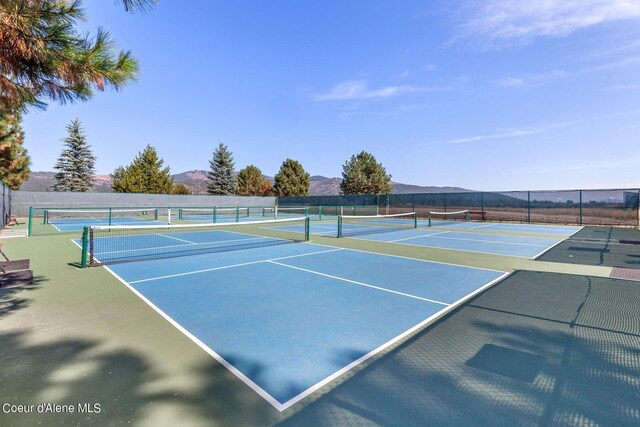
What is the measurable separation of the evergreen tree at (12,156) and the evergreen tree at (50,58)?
21115 mm

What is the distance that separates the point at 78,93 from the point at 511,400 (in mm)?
5986

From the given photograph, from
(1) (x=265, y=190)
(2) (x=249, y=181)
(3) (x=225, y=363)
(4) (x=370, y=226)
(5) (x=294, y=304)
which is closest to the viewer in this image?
(3) (x=225, y=363)

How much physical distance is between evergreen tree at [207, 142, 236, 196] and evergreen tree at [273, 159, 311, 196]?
307 inches

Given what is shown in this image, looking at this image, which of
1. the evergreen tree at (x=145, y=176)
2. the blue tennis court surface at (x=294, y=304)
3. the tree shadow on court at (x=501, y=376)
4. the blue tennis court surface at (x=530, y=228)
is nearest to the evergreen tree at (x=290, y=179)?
the evergreen tree at (x=145, y=176)

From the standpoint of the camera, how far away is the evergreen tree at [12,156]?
22681 millimetres

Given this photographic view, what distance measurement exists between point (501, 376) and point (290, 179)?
2109 inches

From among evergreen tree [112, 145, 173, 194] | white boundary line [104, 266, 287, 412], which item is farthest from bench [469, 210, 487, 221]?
evergreen tree [112, 145, 173, 194]

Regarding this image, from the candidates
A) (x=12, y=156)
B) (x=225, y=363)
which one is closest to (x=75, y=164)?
(x=12, y=156)

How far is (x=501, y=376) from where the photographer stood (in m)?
3.00

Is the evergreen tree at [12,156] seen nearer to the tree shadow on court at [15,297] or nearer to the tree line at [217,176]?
the tree line at [217,176]

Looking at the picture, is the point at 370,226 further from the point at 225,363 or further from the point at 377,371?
the point at 225,363

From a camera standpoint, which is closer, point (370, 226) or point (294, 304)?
point (294, 304)

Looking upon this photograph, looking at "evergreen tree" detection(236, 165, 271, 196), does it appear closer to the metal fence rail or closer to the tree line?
the tree line

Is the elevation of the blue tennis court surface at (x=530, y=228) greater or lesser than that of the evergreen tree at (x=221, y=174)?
lesser
